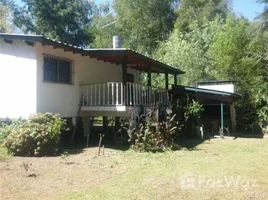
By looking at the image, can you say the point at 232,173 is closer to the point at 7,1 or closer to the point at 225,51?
the point at 225,51

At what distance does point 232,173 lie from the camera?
766cm

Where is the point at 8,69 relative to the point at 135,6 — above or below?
below

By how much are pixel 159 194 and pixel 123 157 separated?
380cm

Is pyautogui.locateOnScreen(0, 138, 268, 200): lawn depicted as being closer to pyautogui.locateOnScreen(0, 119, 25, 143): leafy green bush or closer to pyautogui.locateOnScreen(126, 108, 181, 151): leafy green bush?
pyautogui.locateOnScreen(126, 108, 181, 151): leafy green bush

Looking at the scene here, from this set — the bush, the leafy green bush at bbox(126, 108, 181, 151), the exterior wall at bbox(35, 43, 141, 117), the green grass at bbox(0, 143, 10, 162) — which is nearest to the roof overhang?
the exterior wall at bbox(35, 43, 141, 117)

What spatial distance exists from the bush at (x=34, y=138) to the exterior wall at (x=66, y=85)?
1016 millimetres

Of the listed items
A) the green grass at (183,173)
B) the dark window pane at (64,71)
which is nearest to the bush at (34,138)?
the green grass at (183,173)

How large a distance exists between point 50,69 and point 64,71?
77 cm

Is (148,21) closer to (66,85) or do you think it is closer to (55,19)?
(55,19)

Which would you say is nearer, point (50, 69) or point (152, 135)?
point (152, 135)

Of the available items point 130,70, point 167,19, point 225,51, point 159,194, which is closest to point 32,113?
point 159,194

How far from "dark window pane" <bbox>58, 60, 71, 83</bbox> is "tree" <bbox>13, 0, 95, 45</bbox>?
2152cm

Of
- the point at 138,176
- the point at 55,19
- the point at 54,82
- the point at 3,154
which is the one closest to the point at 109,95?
the point at 54,82

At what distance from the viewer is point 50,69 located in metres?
11.7
